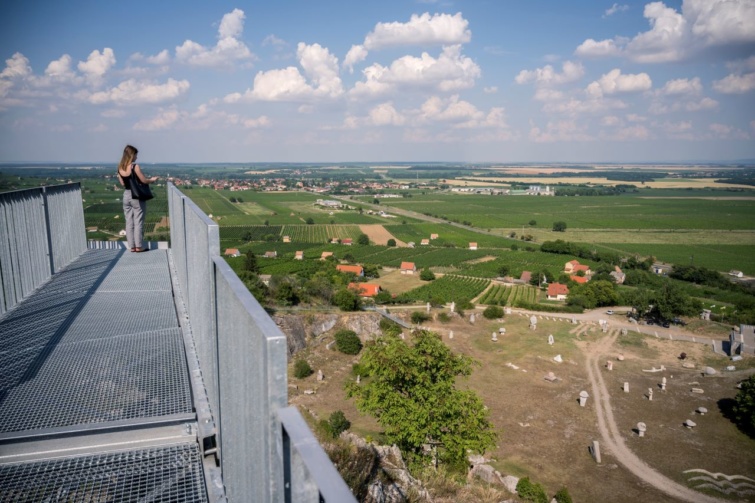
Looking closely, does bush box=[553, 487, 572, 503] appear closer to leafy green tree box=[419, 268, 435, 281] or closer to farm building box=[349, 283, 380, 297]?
farm building box=[349, 283, 380, 297]

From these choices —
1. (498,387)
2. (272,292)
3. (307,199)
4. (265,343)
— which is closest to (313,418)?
(498,387)

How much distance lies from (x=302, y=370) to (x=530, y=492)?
1334 cm

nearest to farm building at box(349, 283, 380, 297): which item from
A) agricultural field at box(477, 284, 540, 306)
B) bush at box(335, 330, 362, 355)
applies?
bush at box(335, 330, 362, 355)

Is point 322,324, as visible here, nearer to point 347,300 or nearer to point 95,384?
point 347,300

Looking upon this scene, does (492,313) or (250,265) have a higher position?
(250,265)

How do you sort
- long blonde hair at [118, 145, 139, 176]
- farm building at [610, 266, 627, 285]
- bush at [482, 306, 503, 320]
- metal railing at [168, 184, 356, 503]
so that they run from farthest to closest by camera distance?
farm building at [610, 266, 627, 285] < bush at [482, 306, 503, 320] < long blonde hair at [118, 145, 139, 176] < metal railing at [168, 184, 356, 503]

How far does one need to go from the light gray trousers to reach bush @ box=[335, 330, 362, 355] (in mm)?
20974

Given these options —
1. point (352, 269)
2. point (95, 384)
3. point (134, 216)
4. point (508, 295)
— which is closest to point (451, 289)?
point (508, 295)

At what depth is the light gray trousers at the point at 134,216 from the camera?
7.02 m

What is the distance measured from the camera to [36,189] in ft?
20.2

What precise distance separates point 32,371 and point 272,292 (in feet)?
100

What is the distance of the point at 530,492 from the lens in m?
14.7

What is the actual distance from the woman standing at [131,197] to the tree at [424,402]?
8335 mm

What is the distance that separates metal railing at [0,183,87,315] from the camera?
5.06 meters
